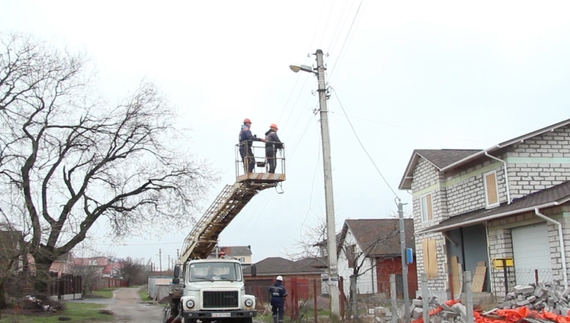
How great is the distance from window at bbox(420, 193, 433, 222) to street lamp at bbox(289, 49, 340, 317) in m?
9.91

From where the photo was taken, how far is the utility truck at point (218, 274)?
642 inches

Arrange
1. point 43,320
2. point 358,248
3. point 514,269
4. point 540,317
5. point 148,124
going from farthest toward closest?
point 358,248 < point 148,124 < point 43,320 < point 514,269 < point 540,317

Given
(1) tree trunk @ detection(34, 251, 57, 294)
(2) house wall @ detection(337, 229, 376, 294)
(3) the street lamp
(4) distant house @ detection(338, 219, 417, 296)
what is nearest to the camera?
(3) the street lamp

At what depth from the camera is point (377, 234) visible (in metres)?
40.1

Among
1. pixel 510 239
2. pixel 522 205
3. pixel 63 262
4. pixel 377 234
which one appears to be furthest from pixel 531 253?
pixel 63 262

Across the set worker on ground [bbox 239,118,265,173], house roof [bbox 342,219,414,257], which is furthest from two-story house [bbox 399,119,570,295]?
house roof [bbox 342,219,414,257]

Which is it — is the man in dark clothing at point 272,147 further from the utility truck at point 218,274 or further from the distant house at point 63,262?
the distant house at point 63,262

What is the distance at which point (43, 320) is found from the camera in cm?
2450

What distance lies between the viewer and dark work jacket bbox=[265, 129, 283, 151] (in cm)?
1834

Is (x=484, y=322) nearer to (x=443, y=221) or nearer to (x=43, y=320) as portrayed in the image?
(x=443, y=221)

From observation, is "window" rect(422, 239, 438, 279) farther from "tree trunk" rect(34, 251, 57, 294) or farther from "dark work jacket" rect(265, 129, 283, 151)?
"tree trunk" rect(34, 251, 57, 294)

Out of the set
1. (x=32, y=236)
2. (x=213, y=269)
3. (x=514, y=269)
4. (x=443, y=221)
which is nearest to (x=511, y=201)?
(x=514, y=269)

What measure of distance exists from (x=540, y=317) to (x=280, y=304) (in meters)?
8.03

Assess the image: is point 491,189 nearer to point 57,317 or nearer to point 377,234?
point 377,234
